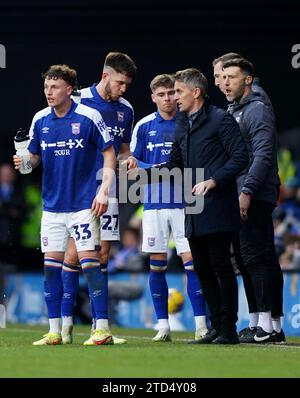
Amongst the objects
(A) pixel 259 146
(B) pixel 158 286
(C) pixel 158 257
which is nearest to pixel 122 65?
(A) pixel 259 146

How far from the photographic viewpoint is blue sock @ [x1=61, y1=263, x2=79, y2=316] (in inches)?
388

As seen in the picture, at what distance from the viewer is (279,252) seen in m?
16.3

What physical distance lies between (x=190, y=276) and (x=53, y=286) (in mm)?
1588

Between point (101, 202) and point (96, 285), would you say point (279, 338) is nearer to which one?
point (96, 285)

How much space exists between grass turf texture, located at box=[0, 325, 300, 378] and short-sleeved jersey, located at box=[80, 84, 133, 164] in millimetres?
1894

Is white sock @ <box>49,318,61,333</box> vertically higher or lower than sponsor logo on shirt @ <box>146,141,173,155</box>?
lower

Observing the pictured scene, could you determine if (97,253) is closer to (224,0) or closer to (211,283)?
(211,283)

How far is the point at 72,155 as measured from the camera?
938 cm

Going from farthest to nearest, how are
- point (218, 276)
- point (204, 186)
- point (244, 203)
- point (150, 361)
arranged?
1. point (244, 203)
2. point (218, 276)
3. point (204, 186)
4. point (150, 361)

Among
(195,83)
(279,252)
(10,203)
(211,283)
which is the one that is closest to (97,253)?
(211,283)

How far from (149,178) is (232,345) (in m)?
1.59

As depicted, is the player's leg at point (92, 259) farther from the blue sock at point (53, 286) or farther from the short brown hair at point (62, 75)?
the short brown hair at point (62, 75)

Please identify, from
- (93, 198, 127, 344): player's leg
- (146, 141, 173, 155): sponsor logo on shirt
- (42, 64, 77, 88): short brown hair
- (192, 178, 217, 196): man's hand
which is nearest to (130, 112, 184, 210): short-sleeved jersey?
(146, 141, 173, 155): sponsor logo on shirt

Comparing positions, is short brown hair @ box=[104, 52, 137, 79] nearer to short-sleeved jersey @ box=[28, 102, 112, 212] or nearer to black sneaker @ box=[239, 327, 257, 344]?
short-sleeved jersey @ box=[28, 102, 112, 212]
